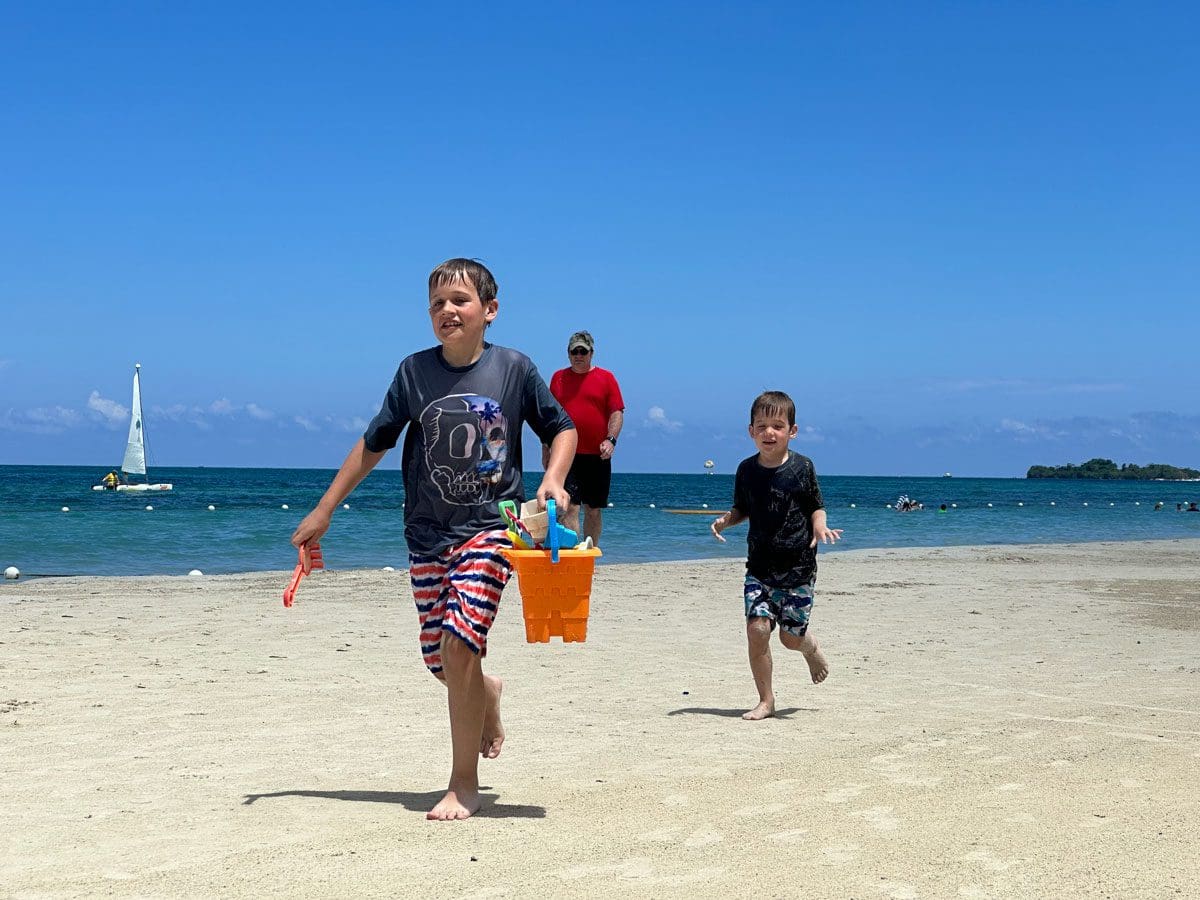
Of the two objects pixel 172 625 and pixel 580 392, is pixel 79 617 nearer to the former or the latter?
pixel 172 625

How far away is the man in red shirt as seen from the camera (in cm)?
928

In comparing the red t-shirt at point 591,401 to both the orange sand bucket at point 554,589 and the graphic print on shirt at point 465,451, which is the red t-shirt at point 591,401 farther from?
the orange sand bucket at point 554,589

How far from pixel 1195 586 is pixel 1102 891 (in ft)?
42.2

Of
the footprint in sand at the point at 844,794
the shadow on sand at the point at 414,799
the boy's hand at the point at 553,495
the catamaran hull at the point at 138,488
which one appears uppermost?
the boy's hand at the point at 553,495

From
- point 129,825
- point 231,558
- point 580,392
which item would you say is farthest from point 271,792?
point 231,558

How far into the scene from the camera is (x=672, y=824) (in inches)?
164

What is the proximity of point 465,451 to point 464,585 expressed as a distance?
18.9 inches

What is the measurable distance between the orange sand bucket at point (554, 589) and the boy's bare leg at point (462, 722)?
0.29 metres

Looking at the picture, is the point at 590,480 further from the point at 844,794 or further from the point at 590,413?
the point at 844,794

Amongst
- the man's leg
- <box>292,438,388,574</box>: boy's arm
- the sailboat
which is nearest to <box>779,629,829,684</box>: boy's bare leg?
<box>292,438,388,574</box>: boy's arm

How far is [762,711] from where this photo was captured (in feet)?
20.8

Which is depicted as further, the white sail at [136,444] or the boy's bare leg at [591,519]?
the white sail at [136,444]

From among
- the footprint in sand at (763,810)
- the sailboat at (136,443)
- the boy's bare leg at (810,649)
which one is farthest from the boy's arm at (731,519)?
the sailboat at (136,443)

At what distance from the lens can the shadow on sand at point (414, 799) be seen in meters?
4.38
